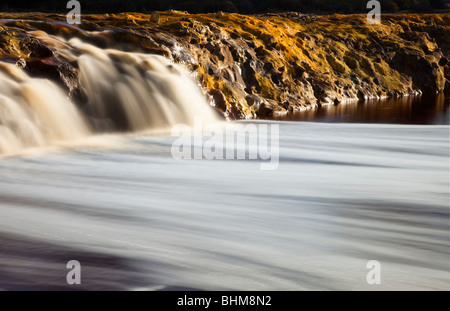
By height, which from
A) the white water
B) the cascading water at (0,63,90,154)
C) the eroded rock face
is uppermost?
the eroded rock face

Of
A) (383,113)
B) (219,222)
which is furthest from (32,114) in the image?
(383,113)

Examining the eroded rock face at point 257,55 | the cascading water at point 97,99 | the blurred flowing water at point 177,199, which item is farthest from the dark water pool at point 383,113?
the cascading water at point 97,99

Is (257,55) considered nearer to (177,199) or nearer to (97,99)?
(97,99)

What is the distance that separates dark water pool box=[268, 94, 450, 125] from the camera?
1391 cm

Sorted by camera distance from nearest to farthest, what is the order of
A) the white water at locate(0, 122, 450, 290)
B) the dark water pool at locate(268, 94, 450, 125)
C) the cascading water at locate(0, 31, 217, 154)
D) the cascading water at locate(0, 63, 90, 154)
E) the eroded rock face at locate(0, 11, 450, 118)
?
the white water at locate(0, 122, 450, 290)
the cascading water at locate(0, 63, 90, 154)
the cascading water at locate(0, 31, 217, 154)
the eroded rock face at locate(0, 11, 450, 118)
the dark water pool at locate(268, 94, 450, 125)

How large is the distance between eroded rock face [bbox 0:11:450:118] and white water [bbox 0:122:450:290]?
10.4ft

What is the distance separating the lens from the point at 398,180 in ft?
22.5

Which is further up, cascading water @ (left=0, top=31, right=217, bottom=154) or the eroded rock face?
the eroded rock face

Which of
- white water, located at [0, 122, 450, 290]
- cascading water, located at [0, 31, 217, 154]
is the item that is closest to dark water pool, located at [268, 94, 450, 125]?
cascading water, located at [0, 31, 217, 154]

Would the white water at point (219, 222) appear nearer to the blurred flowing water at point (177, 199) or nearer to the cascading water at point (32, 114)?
the blurred flowing water at point (177, 199)

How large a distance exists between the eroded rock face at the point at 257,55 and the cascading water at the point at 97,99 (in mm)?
330

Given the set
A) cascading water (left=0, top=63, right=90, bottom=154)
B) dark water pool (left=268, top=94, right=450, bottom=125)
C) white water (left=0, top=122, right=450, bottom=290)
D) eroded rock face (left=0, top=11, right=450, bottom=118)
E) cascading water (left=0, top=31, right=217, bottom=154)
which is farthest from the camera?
dark water pool (left=268, top=94, right=450, bottom=125)

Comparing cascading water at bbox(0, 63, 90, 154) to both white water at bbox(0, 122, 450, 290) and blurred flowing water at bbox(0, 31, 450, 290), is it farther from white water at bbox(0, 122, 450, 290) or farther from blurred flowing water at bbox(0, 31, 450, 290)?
white water at bbox(0, 122, 450, 290)
